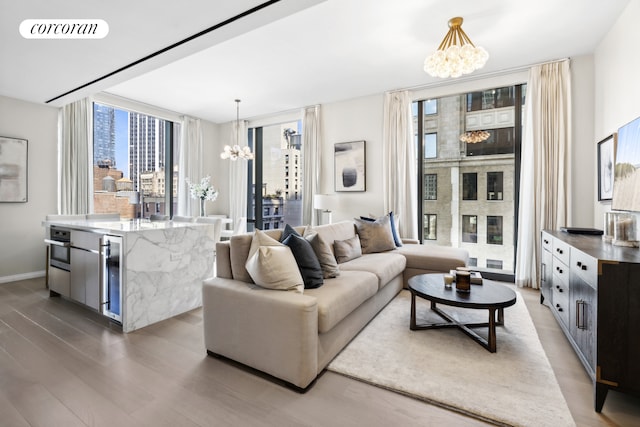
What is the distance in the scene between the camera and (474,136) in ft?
15.3

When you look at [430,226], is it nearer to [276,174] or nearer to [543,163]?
[543,163]

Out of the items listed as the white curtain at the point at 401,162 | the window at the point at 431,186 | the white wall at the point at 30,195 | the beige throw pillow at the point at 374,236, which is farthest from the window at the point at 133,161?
the window at the point at 431,186

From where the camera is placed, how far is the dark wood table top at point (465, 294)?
227 centimetres

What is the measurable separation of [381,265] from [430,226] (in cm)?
228

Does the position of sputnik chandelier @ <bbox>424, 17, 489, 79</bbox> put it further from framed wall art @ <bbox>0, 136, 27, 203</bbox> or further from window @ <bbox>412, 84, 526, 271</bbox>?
framed wall art @ <bbox>0, 136, 27, 203</bbox>

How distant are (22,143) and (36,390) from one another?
4243mm

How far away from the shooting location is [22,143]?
4367 mm

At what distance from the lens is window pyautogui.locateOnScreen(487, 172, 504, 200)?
4504mm

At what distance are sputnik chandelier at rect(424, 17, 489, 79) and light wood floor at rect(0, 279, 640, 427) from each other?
8.55ft

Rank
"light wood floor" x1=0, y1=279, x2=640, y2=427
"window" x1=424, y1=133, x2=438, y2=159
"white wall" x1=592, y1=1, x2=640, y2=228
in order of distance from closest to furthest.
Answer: "light wood floor" x1=0, y1=279, x2=640, y2=427 < "white wall" x1=592, y1=1, x2=640, y2=228 < "window" x1=424, y1=133, x2=438, y2=159

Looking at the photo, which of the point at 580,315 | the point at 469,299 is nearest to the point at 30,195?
the point at 469,299

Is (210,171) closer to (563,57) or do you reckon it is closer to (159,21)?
(159,21)

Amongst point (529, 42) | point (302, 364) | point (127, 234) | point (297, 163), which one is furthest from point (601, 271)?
point (297, 163)

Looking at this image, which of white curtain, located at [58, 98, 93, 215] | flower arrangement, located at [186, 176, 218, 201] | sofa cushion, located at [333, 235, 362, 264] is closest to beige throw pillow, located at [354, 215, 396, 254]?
sofa cushion, located at [333, 235, 362, 264]
